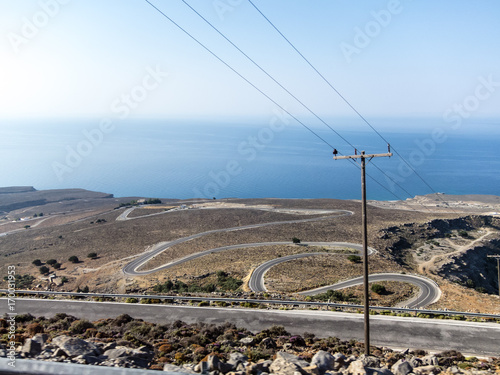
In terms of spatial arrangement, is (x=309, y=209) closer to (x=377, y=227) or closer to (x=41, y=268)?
(x=377, y=227)

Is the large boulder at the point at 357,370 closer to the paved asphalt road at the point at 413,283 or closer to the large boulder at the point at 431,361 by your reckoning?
the large boulder at the point at 431,361

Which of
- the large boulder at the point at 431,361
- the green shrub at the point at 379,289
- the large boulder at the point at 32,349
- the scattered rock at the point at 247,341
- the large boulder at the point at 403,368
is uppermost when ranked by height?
the large boulder at the point at 32,349

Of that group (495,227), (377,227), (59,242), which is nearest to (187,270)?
(59,242)

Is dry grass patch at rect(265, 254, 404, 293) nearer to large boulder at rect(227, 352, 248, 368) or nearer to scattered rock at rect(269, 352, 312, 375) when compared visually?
large boulder at rect(227, 352, 248, 368)

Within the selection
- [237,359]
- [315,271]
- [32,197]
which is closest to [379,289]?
[315,271]

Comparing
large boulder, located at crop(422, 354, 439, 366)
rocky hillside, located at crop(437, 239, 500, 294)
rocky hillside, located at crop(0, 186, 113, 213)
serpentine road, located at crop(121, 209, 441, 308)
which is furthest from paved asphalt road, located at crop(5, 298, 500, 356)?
rocky hillside, located at crop(0, 186, 113, 213)

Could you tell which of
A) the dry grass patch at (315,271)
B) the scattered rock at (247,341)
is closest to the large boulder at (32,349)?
the scattered rock at (247,341)
